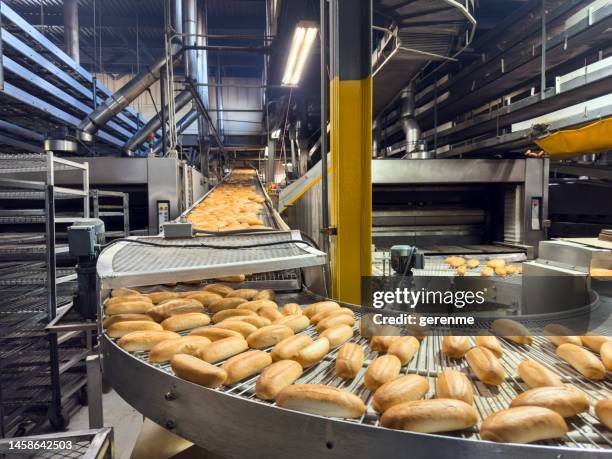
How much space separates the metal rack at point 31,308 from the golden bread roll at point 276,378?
100 inches

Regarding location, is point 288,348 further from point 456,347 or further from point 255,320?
point 456,347

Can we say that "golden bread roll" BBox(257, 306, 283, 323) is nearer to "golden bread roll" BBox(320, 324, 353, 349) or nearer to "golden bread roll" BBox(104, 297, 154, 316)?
"golden bread roll" BBox(320, 324, 353, 349)

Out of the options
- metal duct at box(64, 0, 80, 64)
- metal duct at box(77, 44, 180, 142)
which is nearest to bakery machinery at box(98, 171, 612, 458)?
metal duct at box(77, 44, 180, 142)

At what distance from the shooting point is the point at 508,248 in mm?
2953

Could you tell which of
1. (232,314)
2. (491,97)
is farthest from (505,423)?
(491,97)

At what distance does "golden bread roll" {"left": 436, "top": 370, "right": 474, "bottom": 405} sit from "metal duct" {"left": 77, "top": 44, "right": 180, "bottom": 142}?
4.94 m

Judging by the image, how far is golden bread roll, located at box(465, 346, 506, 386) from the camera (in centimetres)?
71

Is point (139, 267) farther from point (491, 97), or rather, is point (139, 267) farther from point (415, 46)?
point (491, 97)

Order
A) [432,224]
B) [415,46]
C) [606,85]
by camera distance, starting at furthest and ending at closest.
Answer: [432,224] < [415,46] < [606,85]

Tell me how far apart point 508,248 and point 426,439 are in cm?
281

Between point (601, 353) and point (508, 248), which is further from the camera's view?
point (508, 248)

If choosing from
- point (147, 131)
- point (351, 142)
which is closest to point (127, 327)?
point (351, 142)

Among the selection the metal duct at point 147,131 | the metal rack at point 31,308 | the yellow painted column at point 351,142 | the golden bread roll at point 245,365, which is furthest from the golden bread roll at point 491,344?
the metal duct at point 147,131

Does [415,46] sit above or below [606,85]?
above
